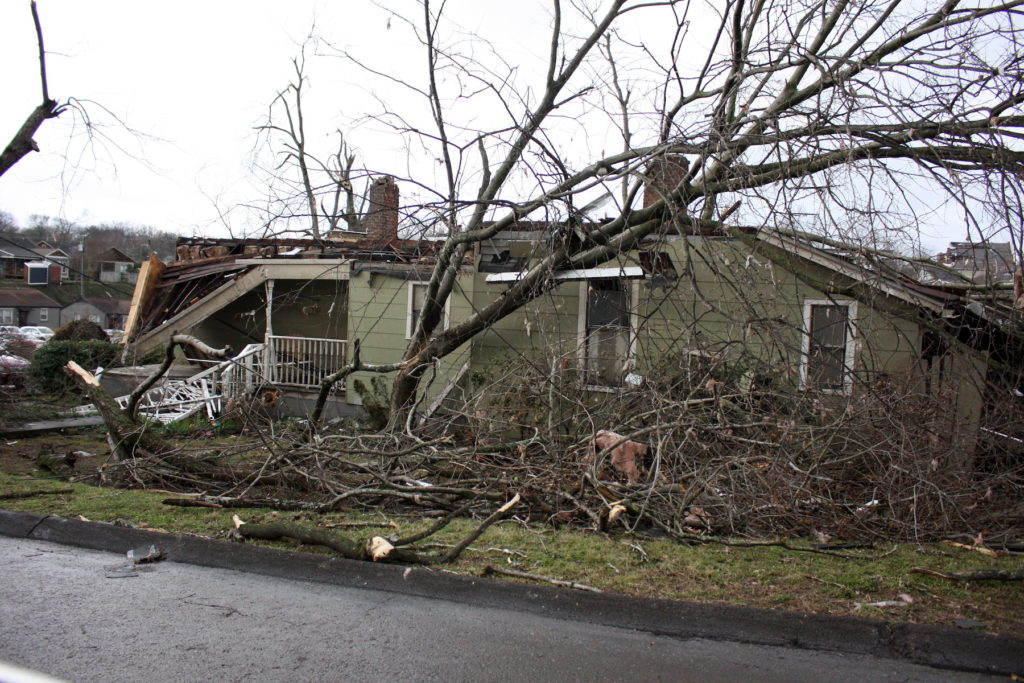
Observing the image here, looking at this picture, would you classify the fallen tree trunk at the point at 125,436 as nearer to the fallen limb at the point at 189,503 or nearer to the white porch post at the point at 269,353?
the fallen limb at the point at 189,503

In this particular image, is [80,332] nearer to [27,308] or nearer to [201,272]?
[201,272]

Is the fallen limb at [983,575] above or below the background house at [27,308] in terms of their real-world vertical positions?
below

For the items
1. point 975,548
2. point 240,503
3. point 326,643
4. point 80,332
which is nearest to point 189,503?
point 240,503

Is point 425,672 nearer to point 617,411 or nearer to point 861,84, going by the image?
point 617,411

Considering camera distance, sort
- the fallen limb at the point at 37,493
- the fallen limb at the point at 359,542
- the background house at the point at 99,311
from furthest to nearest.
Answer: the background house at the point at 99,311 → the fallen limb at the point at 37,493 → the fallen limb at the point at 359,542

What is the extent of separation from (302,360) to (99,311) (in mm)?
52436

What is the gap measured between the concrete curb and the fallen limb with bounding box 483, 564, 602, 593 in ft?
0.30

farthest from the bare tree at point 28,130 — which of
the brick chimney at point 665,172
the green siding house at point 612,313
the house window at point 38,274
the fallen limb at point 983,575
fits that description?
the house window at point 38,274

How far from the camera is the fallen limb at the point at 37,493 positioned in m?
7.15

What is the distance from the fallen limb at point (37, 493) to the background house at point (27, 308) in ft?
182

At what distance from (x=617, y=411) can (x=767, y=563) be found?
2.40 m

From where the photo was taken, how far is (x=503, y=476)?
722 centimetres

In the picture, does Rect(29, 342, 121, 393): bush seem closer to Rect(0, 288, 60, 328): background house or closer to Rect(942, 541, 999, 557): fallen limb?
Rect(942, 541, 999, 557): fallen limb

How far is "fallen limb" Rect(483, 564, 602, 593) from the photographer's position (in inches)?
195
